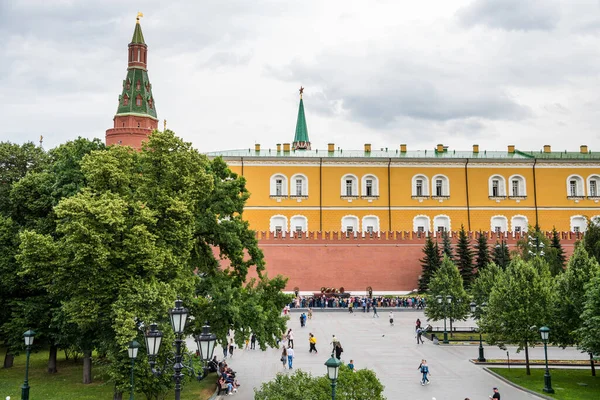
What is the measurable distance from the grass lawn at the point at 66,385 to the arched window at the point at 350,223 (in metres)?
27.0

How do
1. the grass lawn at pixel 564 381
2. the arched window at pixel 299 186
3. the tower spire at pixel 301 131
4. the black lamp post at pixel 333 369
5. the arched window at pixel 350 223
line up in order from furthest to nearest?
the tower spire at pixel 301 131, the arched window at pixel 299 186, the arched window at pixel 350 223, the grass lawn at pixel 564 381, the black lamp post at pixel 333 369

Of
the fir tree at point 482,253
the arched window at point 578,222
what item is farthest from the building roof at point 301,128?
the arched window at point 578,222

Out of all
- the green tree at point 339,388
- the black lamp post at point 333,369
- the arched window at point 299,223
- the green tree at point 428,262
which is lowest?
the green tree at point 339,388

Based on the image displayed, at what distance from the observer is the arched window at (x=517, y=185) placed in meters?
45.6

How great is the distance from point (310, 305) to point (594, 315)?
2051 centimetres

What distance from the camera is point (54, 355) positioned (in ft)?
61.7

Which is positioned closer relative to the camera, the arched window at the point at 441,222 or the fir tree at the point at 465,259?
the fir tree at the point at 465,259

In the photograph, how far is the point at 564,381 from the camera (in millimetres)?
16844

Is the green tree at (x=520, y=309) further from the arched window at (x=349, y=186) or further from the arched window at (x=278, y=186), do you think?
the arched window at (x=278, y=186)

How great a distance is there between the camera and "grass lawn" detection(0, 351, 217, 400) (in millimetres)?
15539

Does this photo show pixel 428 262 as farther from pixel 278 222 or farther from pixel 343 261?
pixel 278 222

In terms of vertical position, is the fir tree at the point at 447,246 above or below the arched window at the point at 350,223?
below

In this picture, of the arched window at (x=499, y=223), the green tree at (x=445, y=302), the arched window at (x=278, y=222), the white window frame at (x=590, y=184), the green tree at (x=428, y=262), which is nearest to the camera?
the green tree at (x=445, y=302)

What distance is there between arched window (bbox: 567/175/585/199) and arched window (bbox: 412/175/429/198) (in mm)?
10914
